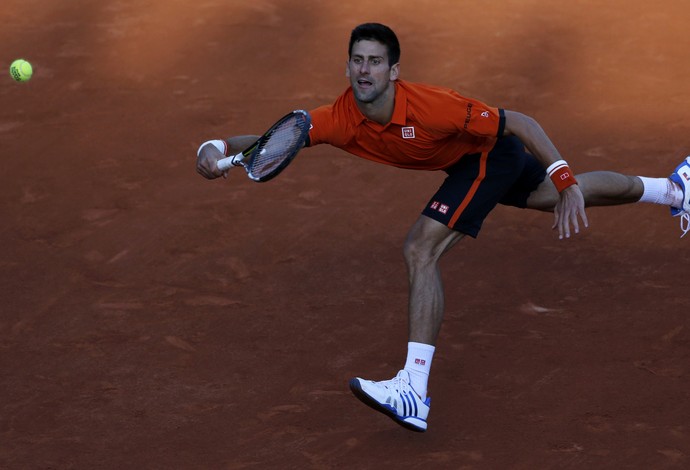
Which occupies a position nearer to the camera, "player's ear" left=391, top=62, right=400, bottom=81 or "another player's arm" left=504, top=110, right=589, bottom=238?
"another player's arm" left=504, top=110, right=589, bottom=238

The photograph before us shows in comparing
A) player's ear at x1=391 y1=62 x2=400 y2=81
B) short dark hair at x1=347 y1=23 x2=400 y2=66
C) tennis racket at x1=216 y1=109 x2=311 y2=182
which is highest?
short dark hair at x1=347 y1=23 x2=400 y2=66

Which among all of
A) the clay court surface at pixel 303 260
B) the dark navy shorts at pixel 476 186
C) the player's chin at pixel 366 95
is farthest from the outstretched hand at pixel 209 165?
the clay court surface at pixel 303 260

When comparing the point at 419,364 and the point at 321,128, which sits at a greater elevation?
the point at 321,128

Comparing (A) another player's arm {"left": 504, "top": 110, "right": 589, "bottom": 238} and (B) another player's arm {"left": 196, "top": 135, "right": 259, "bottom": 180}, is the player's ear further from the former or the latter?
(B) another player's arm {"left": 196, "top": 135, "right": 259, "bottom": 180}

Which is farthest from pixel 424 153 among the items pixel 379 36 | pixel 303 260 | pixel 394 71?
pixel 303 260

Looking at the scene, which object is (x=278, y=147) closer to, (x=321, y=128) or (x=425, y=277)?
(x=321, y=128)

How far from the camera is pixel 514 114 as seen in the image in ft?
19.3

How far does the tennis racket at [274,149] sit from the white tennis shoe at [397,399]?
3.53 ft

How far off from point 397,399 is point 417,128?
50.2 inches

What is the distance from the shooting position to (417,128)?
585 cm

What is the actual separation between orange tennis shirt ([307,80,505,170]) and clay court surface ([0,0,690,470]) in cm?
120

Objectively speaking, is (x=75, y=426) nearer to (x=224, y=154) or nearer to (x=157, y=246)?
(x=224, y=154)

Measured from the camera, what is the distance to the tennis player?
5.75m

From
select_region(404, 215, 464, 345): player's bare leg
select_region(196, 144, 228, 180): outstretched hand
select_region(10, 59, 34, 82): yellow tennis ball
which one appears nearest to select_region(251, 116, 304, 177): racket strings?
select_region(196, 144, 228, 180): outstretched hand
